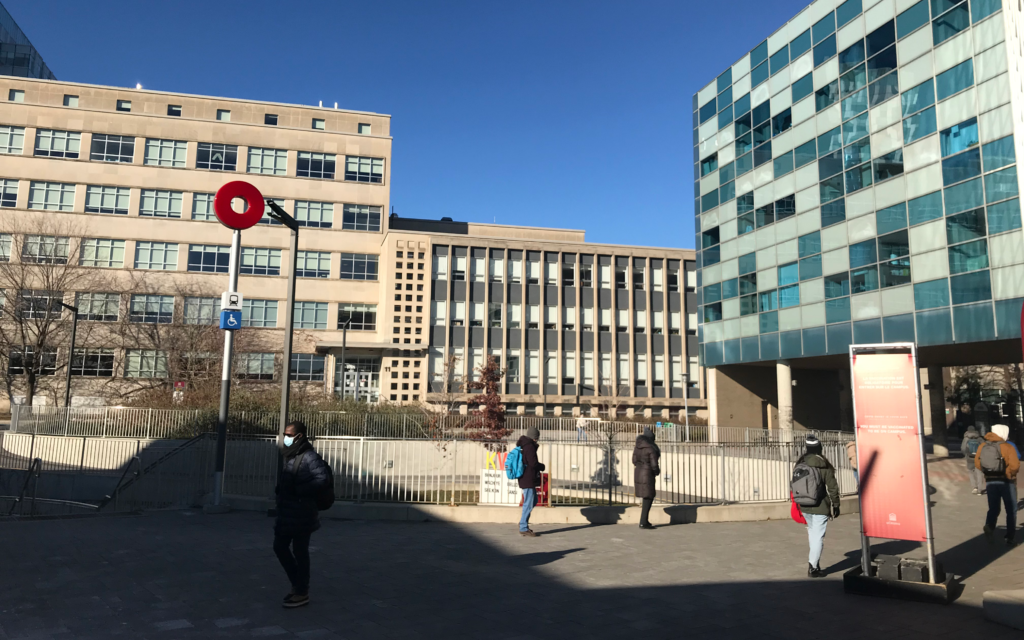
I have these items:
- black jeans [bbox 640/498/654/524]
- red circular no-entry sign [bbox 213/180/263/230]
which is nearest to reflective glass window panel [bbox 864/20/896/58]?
black jeans [bbox 640/498/654/524]

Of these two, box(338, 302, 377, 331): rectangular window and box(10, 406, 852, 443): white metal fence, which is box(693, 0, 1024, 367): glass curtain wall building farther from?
box(338, 302, 377, 331): rectangular window

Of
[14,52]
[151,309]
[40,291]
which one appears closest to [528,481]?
[40,291]

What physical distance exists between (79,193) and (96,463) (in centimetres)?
3474

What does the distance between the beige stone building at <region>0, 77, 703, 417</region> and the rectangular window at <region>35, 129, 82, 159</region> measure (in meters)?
0.09

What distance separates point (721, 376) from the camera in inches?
1563

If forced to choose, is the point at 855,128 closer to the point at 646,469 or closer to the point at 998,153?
the point at 998,153

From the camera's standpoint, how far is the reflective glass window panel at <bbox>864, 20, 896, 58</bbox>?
29656 mm

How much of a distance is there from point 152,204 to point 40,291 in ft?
33.8

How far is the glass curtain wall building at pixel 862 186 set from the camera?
25453mm

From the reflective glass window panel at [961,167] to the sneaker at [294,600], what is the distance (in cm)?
2830

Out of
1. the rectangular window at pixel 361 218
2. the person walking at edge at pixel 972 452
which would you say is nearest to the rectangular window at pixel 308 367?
the rectangular window at pixel 361 218

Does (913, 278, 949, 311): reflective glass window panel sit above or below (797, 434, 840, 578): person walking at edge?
above

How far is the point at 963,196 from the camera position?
26.1 meters

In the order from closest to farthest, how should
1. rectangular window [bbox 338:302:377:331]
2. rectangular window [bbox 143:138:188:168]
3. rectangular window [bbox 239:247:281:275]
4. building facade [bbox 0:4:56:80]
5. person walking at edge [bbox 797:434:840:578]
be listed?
person walking at edge [bbox 797:434:840:578] < rectangular window [bbox 239:247:281:275] < rectangular window [bbox 143:138:188:168] < rectangular window [bbox 338:302:377:331] < building facade [bbox 0:4:56:80]
